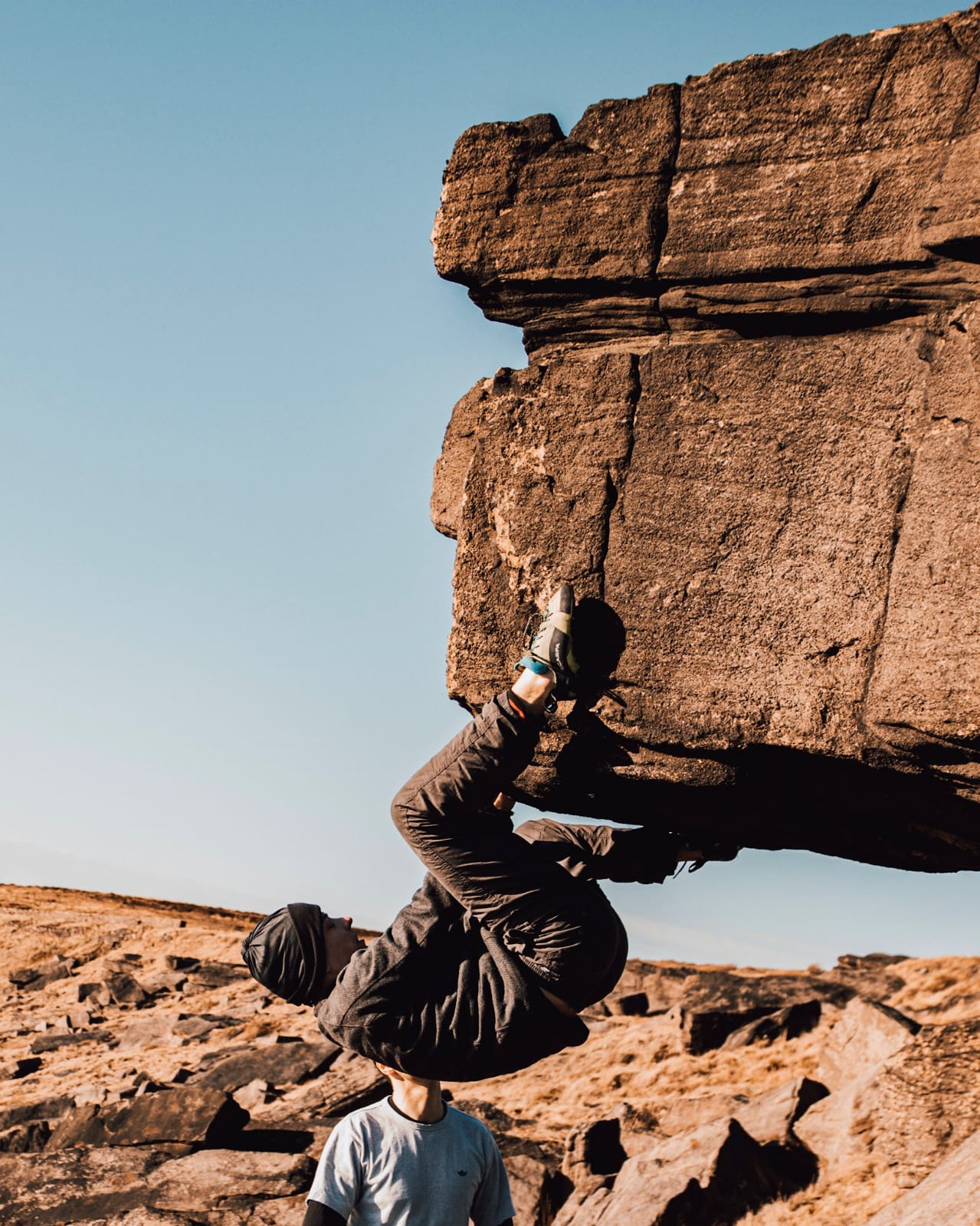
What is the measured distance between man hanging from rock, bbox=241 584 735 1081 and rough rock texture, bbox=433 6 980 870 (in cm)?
43

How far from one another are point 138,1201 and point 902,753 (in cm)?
876

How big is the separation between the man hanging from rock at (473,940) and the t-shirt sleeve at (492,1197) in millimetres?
342

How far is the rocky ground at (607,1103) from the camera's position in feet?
28.4

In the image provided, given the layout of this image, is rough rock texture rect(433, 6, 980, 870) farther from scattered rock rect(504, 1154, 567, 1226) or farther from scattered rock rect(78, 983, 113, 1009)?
scattered rock rect(78, 983, 113, 1009)

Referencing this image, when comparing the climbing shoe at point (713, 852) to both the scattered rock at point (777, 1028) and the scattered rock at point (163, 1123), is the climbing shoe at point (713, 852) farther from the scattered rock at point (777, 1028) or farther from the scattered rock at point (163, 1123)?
the scattered rock at point (777, 1028)

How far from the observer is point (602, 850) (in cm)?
422

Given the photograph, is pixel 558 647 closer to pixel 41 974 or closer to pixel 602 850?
pixel 602 850

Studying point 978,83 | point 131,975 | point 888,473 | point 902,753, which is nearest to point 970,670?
point 902,753

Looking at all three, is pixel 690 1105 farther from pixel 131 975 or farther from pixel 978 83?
pixel 131 975

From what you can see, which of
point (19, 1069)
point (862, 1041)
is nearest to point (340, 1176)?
point (862, 1041)

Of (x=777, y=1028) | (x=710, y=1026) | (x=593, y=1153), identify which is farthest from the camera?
(x=710, y=1026)

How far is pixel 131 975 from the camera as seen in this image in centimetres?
2005

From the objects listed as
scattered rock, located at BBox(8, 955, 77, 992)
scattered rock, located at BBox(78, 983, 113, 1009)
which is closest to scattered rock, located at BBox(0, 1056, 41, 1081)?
scattered rock, located at BBox(78, 983, 113, 1009)

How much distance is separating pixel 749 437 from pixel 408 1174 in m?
2.79
